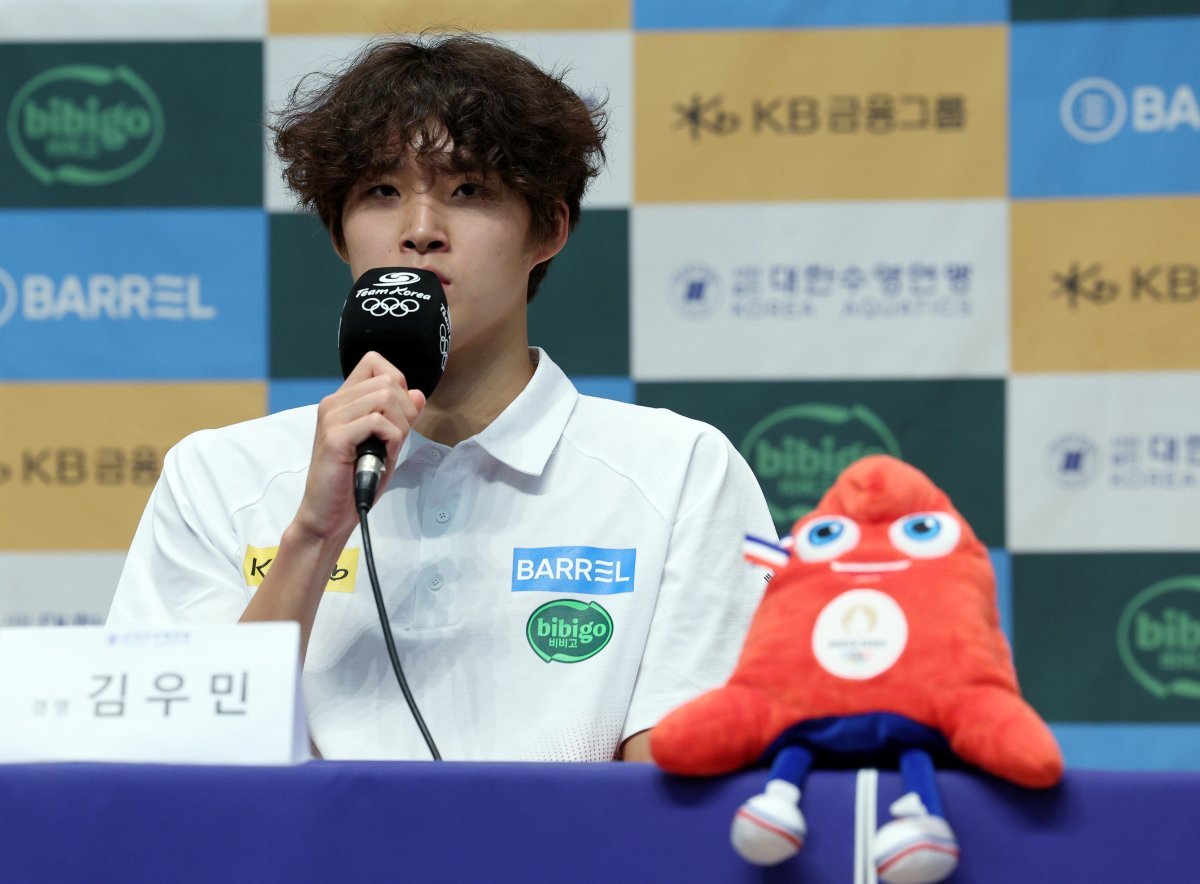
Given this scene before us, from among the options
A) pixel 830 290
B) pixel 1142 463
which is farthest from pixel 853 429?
pixel 1142 463

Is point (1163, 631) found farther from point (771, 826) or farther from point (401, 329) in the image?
point (771, 826)

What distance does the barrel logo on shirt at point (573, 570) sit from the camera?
1.10m

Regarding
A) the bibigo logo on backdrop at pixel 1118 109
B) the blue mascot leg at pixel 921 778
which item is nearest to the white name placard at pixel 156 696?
the blue mascot leg at pixel 921 778

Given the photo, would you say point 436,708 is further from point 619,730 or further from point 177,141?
point 177,141

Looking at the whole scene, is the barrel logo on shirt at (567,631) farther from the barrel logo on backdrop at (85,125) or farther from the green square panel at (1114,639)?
the barrel logo on backdrop at (85,125)

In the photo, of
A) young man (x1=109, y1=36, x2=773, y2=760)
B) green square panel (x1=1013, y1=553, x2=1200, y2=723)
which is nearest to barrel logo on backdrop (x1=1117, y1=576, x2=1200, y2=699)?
green square panel (x1=1013, y1=553, x2=1200, y2=723)

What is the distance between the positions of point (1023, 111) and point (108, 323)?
4.68 ft

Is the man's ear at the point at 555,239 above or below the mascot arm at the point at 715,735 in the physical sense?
above

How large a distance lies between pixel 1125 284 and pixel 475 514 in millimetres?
1271

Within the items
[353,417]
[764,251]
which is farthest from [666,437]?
[764,251]

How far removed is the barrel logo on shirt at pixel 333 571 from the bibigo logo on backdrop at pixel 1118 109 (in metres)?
1.39

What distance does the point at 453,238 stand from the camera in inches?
44.0

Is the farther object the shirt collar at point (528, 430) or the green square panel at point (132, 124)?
the green square panel at point (132, 124)

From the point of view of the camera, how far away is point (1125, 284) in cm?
200
